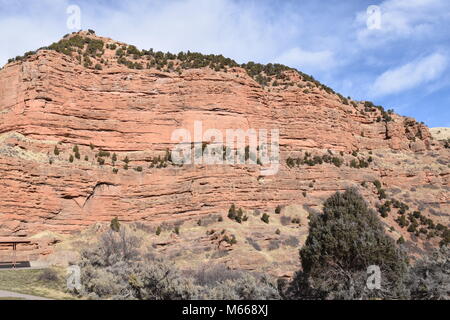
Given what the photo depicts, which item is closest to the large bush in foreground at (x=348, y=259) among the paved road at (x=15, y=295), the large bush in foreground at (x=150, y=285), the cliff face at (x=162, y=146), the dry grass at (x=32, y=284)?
the large bush in foreground at (x=150, y=285)

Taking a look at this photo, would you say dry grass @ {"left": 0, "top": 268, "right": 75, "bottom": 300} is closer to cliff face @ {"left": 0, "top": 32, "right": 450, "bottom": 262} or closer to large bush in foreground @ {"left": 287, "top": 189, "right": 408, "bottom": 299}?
cliff face @ {"left": 0, "top": 32, "right": 450, "bottom": 262}

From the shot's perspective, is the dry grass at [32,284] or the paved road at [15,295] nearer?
the paved road at [15,295]

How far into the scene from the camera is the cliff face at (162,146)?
95.5ft

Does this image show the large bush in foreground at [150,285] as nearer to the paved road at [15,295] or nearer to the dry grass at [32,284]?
the dry grass at [32,284]

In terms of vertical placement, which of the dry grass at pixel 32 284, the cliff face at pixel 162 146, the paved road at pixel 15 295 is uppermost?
the cliff face at pixel 162 146

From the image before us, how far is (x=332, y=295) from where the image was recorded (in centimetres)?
1642

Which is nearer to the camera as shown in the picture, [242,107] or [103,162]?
[103,162]

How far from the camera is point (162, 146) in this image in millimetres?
37250

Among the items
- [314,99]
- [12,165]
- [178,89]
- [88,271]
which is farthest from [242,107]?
[88,271]

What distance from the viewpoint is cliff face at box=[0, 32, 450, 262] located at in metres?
29.1

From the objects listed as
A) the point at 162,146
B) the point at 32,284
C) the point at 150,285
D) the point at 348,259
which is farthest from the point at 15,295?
the point at 162,146

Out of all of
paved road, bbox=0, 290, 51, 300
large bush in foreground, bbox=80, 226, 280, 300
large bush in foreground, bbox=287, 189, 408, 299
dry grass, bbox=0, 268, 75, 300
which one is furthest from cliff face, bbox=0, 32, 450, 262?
large bush in foreground, bbox=287, 189, 408, 299

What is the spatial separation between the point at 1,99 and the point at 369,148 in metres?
37.9
